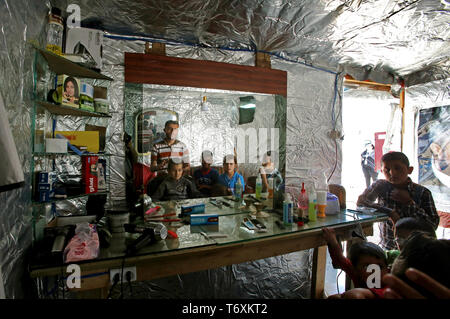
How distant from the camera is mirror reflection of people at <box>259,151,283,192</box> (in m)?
1.63

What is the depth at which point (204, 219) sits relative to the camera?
1.32 metres

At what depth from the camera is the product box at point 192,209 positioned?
4.59 feet

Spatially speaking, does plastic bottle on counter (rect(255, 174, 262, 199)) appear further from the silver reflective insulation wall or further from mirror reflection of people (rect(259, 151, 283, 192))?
the silver reflective insulation wall

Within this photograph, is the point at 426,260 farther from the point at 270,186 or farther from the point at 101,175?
the point at 101,175

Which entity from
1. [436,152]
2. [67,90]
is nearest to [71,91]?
[67,90]

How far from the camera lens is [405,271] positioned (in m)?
0.54

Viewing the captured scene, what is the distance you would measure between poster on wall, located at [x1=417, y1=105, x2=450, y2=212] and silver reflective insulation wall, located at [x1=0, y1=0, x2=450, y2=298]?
247mm

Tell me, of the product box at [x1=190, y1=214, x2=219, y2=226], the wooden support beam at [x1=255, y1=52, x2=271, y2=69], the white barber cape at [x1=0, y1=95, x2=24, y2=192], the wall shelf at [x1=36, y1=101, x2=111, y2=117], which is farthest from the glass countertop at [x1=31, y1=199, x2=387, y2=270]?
the wooden support beam at [x1=255, y1=52, x2=271, y2=69]

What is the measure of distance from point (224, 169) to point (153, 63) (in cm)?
78

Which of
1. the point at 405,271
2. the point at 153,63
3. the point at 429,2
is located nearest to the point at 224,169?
the point at 153,63

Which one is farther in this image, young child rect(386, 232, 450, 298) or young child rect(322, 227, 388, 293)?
young child rect(322, 227, 388, 293)

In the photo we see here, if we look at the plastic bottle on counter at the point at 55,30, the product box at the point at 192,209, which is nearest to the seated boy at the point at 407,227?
the product box at the point at 192,209

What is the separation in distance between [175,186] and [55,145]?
648 millimetres

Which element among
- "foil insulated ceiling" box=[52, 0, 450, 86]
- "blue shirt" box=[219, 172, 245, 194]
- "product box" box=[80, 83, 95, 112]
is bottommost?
"blue shirt" box=[219, 172, 245, 194]
